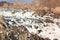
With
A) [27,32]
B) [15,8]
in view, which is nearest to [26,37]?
[27,32]

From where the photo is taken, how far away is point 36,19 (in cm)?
283

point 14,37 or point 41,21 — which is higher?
point 41,21

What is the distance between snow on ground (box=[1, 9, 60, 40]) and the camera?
275 cm

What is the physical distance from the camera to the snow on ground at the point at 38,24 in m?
2.75

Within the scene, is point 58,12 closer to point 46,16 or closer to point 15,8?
point 46,16

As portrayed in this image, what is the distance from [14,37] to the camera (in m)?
2.73

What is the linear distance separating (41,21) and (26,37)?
11.9 inches

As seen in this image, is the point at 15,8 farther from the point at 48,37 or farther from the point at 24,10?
the point at 48,37

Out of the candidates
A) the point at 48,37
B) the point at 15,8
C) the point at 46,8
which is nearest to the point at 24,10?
the point at 15,8

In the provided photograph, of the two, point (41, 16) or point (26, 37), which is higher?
point (41, 16)

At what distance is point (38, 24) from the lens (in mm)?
2807

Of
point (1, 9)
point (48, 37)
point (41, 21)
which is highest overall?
point (1, 9)

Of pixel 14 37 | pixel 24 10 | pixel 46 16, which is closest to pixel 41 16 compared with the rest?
pixel 46 16

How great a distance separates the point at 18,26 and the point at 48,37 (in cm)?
42
